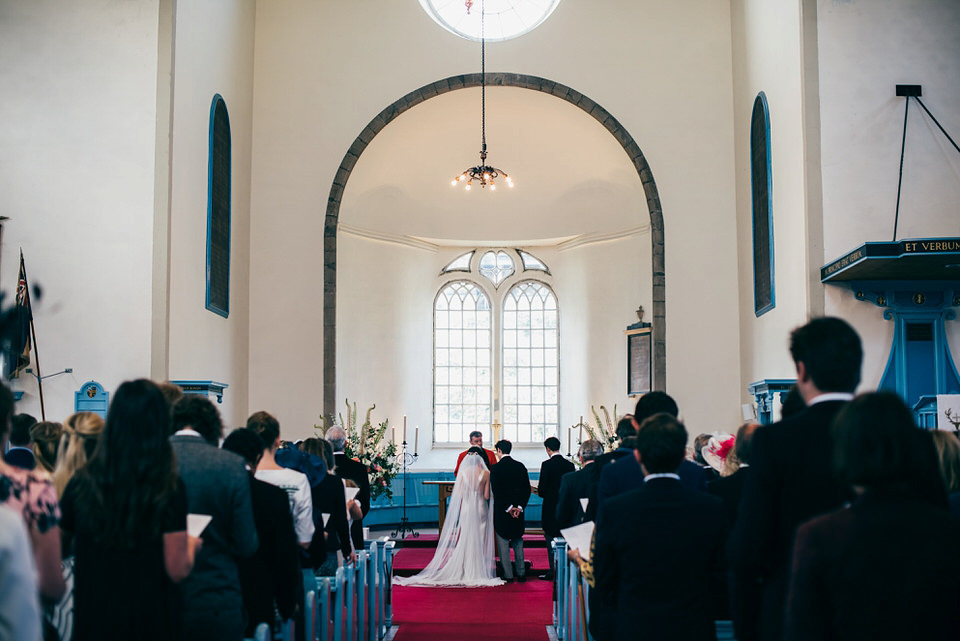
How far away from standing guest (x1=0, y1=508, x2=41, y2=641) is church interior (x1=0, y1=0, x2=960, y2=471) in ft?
24.8

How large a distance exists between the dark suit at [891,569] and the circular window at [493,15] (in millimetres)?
13104

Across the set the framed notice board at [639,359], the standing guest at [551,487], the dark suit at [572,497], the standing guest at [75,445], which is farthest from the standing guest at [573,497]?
the framed notice board at [639,359]

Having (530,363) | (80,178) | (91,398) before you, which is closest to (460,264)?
(530,363)

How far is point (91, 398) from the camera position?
368 inches

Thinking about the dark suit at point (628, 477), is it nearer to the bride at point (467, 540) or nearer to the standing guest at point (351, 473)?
the standing guest at point (351, 473)

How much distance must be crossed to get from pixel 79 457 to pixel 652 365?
11.5 meters

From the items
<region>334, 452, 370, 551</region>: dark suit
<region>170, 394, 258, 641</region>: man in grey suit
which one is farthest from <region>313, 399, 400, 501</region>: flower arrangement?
<region>170, 394, 258, 641</region>: man in grey suit

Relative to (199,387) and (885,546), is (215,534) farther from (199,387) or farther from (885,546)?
(199,387)

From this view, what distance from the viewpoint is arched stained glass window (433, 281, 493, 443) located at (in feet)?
59.9

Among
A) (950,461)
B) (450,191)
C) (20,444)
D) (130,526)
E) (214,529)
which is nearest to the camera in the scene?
(130,526)

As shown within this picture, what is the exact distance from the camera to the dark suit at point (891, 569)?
2092 millimetres

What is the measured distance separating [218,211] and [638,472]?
29.6 feet

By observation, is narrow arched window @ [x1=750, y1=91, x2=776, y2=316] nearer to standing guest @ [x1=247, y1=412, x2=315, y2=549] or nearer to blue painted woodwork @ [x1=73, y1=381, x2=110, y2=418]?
blue painted woodwork @ [x1=73, y1=381, x2=110, y2=418]

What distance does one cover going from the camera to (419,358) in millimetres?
17984
